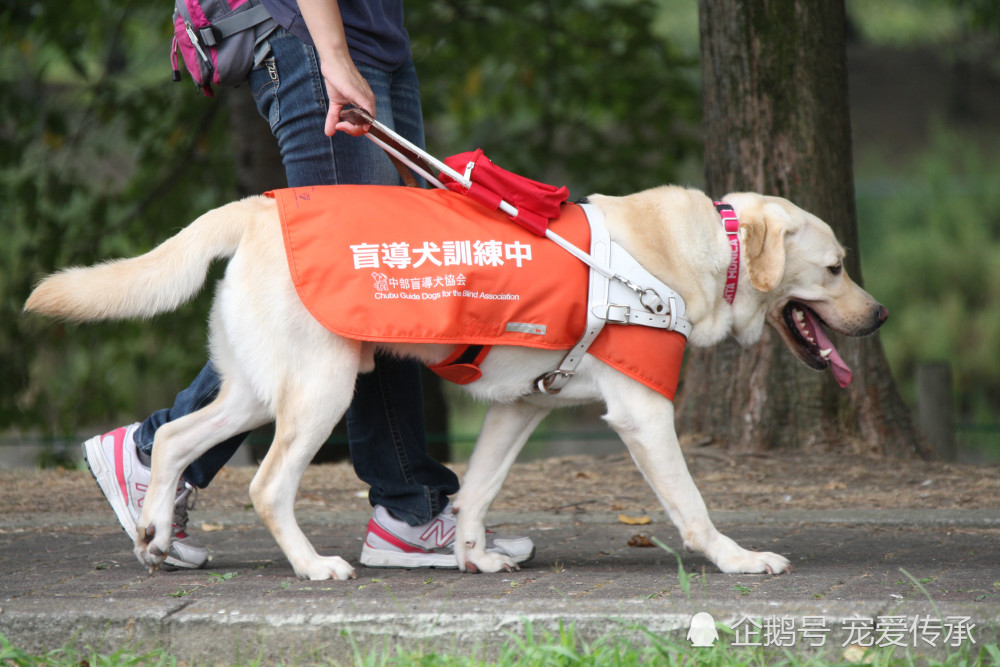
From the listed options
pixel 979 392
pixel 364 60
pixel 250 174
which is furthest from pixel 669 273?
pixel 979 392

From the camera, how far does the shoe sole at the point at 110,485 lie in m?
3.10

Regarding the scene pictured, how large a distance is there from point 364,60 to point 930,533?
2696 millimetres

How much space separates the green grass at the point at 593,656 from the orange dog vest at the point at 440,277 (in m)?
0.93

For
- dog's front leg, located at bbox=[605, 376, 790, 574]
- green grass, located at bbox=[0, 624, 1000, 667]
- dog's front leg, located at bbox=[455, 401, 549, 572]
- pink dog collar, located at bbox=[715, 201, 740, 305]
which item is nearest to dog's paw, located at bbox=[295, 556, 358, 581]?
dog's front leg, located at bbox=[455, 401, 549, 572]

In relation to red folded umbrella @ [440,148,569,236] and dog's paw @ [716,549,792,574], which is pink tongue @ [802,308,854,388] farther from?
red folded umbrella @ [440,148,569,236]

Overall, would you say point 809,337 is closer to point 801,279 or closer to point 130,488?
point 801,279

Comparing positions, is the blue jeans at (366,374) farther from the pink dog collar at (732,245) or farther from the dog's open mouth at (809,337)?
the dog's open mouth at (809,337)

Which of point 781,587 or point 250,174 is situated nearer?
point 781,587

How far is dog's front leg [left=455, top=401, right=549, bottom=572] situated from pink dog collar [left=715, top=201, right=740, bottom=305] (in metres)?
0.74

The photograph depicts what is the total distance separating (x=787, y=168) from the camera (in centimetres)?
490

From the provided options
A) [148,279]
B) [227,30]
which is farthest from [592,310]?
[227,30]

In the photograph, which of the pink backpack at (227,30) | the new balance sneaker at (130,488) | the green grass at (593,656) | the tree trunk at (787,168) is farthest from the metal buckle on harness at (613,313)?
the tree trunk at (787,168)

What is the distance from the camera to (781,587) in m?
2.60

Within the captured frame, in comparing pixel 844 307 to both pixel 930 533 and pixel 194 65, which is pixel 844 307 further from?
pixel 194 65
